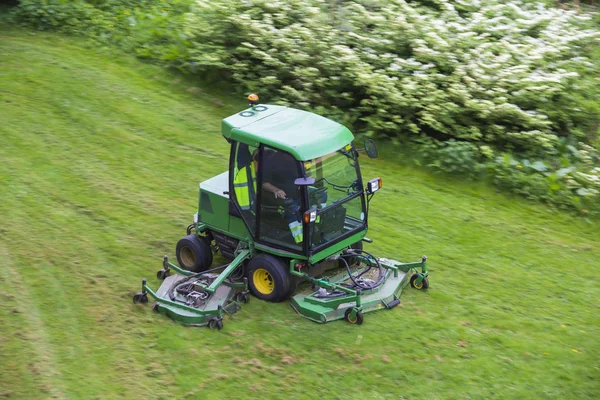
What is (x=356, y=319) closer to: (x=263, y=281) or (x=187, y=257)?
(x=263, y=281)

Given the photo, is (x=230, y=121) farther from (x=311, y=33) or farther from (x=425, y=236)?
(x=311, y=33)

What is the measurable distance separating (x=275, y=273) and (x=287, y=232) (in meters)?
0.49

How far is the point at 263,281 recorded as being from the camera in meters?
9.47

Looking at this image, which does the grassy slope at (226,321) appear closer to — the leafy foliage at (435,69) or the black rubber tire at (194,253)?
the black rubber tire at (194,253)

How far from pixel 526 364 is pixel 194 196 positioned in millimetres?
5600

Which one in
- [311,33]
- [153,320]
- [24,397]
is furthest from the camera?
[311,33]

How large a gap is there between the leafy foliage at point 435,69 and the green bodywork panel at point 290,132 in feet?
14.0

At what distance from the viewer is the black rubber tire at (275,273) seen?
918 cm

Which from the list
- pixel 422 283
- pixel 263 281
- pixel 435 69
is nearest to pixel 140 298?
pixel 263 281

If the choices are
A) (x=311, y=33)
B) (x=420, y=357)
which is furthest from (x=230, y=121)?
(x=311, y=33)

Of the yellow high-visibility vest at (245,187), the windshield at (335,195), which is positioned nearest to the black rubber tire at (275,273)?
the windshield at (335,195)

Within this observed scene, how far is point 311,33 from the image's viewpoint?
1458 centimetres

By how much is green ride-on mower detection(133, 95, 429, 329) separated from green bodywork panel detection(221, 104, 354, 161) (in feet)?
0.04

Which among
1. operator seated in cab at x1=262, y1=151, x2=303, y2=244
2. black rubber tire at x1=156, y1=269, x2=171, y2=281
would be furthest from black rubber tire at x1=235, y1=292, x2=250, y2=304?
black rubber tire at x1=156, y1=269, x2=171, y2=281
